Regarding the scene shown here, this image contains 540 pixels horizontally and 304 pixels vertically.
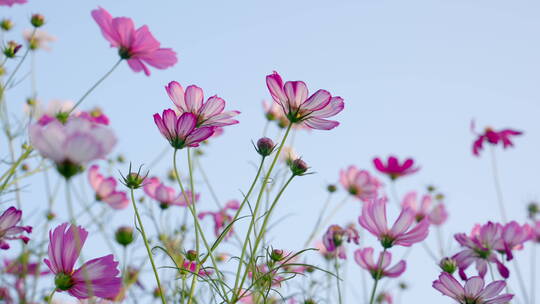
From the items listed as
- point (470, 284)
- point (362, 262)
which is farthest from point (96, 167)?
point (470, 284)

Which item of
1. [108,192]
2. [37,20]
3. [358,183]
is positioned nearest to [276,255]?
[108,192]

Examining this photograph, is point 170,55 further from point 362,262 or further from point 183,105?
point 362,262

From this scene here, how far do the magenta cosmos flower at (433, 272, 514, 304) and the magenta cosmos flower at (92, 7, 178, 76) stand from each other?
1.97 ft

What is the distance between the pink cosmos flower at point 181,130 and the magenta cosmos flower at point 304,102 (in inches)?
4.6

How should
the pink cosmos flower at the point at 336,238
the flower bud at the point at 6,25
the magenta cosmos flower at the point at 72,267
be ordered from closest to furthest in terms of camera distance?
the magenta cosmos flower at the point at 72,267, the pink cosmos flower at the point at 336,238, the flower bud at the point at 6,25

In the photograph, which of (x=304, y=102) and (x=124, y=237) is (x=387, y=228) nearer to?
(x=304, y=102)

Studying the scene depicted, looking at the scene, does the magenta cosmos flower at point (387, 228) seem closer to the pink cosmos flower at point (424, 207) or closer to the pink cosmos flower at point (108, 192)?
the pink cosmos flower at point (108, 192)

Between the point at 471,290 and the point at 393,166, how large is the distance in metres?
1.04

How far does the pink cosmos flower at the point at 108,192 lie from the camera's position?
145 centimetres

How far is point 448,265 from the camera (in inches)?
39.9

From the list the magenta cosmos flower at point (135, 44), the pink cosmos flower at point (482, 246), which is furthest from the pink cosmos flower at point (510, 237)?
the magenta cosmos flower at point (135, 44)

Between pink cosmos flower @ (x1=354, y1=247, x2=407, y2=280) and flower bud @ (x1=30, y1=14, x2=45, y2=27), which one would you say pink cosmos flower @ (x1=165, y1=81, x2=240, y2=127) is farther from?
flower bud @ (x1=30, y1=14, x2=45, y2=27)

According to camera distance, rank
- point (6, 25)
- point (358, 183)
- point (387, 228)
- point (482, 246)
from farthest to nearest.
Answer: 1. point (358, 183)
2. point (6, 25)
3. point (482, 246)
4. point (387, 228)

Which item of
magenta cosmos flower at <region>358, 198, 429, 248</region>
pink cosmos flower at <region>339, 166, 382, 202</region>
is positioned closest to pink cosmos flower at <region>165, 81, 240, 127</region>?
magenta cosmos flower at <region>358, 198, 429, 248</region>
